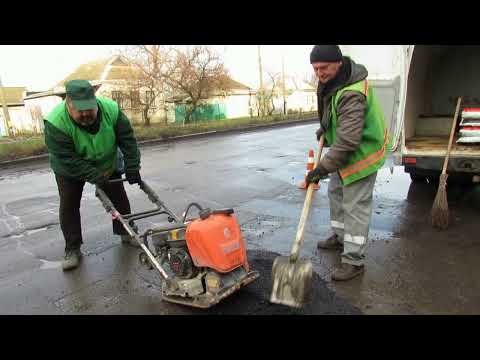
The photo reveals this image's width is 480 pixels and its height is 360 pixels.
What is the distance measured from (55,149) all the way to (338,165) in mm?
2503

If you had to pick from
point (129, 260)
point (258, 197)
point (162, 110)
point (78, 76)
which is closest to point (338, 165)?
point (129, 260)

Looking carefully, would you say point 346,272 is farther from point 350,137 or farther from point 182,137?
point 182,137

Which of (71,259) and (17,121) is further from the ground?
(71,259)

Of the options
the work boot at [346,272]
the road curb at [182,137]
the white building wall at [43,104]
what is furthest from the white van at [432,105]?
the white building wall at [43,104]

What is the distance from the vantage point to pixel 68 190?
3875 mm

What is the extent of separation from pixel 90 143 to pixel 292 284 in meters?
2.24

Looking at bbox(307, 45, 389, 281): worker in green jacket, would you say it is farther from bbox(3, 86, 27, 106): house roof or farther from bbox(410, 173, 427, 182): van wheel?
bbox(3, 86, 27, 106): house roof

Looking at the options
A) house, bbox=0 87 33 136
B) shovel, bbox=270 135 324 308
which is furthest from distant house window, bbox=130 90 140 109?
shovel, bbox=270 135 324 308

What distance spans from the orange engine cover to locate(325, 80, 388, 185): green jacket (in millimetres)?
1189

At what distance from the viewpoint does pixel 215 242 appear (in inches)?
102

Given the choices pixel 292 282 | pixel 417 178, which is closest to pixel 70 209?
pixel 292 282

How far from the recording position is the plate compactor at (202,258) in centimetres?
262

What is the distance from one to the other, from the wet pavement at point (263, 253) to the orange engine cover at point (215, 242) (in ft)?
1.48

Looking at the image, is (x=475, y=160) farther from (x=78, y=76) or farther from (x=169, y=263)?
(x=78, y=76)
